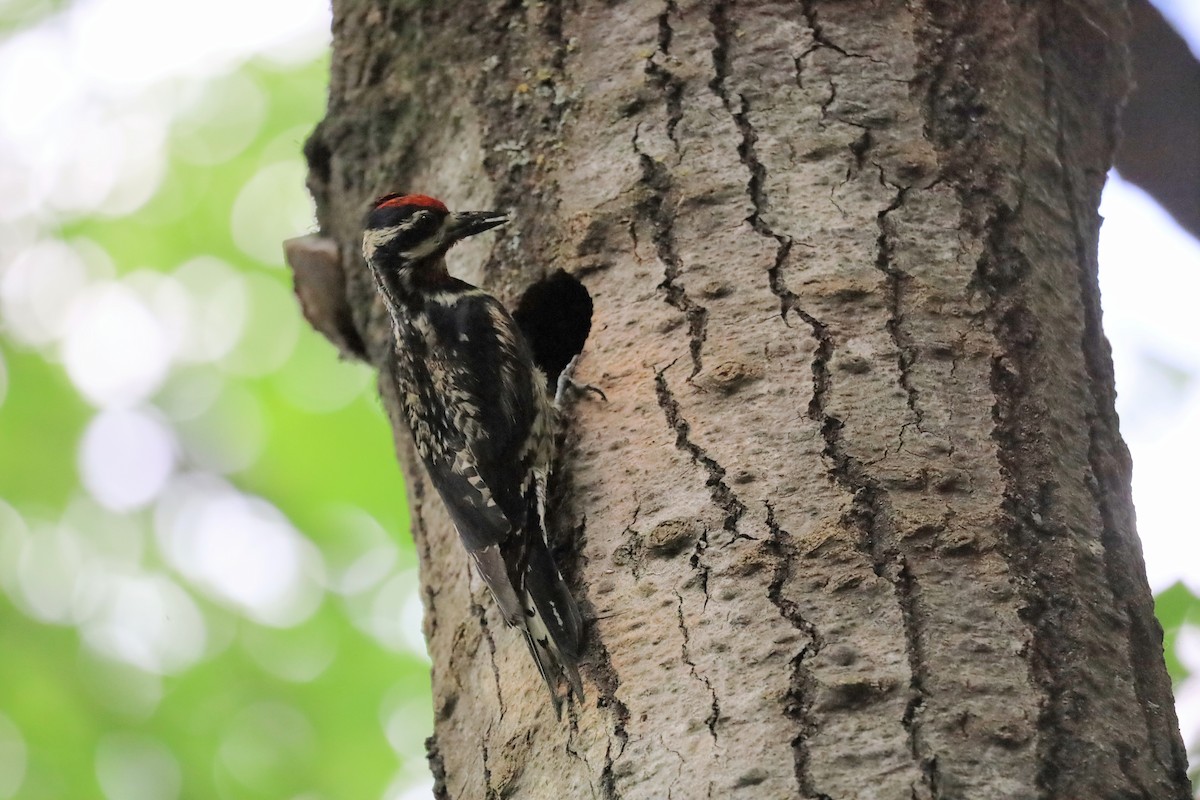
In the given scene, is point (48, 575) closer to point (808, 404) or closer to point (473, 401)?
point (473, 401)

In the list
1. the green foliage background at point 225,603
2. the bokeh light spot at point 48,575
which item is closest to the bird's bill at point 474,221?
the green foliage background at point 225,603

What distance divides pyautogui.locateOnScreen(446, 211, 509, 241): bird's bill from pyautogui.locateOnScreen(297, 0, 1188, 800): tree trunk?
0.07 metres

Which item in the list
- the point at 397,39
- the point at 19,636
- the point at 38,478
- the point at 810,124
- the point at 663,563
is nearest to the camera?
the point at 663,563

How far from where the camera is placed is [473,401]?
3822mm

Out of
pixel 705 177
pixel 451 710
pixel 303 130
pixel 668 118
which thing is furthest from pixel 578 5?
pixel 303 130

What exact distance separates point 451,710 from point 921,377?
139 centimetres

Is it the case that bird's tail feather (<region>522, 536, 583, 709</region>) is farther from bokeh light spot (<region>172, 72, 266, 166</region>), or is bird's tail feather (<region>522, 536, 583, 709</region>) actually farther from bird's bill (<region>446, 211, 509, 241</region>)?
bokeh light spot (<region>172, 72, 266, 166</region>)

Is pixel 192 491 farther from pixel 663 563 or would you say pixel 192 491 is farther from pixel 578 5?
pixel 663 563

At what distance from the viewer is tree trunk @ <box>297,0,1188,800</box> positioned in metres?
2.44

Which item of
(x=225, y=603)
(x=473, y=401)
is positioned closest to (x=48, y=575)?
(x=225, y=603)

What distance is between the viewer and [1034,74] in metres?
3.54

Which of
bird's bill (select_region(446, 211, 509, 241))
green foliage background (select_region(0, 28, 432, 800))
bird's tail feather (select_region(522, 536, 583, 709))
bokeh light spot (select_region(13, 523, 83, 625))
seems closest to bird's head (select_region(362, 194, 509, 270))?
bird's bill (select_region(446, 211, 509, 241))

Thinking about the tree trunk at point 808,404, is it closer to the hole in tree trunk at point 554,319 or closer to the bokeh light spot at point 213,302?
the hole in tree trunk at point 554,319

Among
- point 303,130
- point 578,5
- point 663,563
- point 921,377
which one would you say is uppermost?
point 303,130
